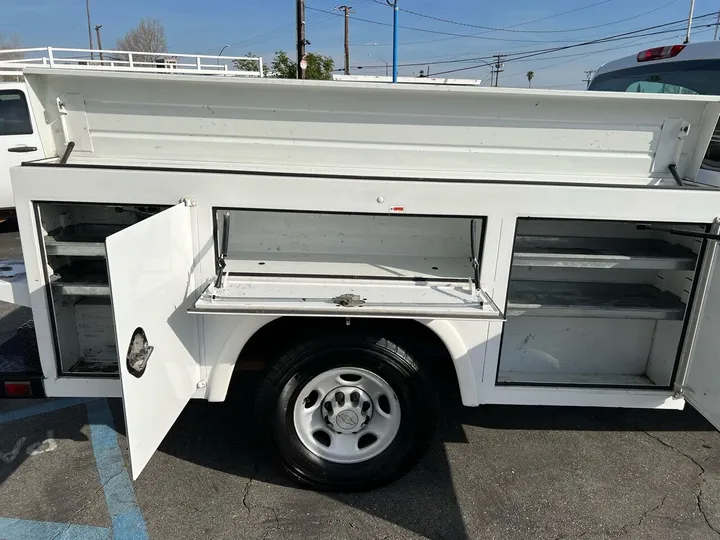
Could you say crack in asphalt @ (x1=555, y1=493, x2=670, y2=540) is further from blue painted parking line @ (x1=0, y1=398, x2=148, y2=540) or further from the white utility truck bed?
blue painted parking line @ (x1=0, y1=398, x2=148, y2=540)

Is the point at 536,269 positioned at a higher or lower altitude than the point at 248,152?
lower

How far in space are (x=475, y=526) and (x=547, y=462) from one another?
0.72 meters

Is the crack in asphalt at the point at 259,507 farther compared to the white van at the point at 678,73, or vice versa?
the white van at the point at 678,73

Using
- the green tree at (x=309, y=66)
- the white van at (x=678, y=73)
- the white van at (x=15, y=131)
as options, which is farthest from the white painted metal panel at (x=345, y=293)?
the green tree at (x=309, y=66)

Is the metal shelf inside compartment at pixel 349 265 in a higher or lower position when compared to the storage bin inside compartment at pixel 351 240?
lower

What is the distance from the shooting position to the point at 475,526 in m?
2.53

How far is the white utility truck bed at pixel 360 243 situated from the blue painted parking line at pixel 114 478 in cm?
54

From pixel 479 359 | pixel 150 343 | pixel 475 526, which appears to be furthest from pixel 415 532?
pixel 150 343

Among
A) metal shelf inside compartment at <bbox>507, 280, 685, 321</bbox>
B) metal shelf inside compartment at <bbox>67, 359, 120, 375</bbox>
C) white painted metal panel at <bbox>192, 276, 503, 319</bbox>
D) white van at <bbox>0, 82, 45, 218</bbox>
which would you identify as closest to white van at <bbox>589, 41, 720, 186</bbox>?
metal shelf inside compartment at <bbox>507, 280, 685, 321</bbox>

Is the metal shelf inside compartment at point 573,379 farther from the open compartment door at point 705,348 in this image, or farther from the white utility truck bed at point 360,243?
the open compartment door at point 705,348

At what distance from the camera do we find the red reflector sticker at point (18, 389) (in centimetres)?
264

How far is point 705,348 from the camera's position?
8.60 feet

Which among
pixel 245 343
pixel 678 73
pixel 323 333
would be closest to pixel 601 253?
pixel 323 333

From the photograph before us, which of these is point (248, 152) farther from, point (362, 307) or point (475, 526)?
point (475, 526)
